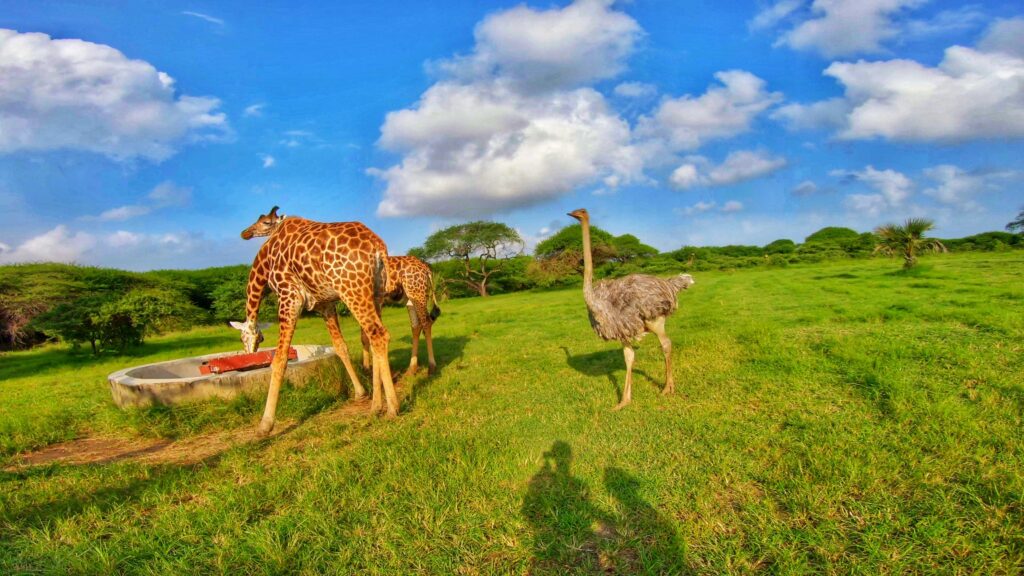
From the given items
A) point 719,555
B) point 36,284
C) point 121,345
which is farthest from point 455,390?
point 36,284

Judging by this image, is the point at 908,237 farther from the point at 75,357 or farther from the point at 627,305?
the point at 75,357

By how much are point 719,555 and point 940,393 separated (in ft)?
13.6

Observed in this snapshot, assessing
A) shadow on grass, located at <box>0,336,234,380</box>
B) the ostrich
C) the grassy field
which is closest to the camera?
the grassy field

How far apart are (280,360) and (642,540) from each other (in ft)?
17.1

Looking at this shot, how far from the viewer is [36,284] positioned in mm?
17203

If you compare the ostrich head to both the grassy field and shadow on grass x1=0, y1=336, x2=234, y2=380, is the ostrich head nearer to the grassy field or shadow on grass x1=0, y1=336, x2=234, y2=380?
the grassy field

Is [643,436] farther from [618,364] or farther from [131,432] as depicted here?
[131,432]

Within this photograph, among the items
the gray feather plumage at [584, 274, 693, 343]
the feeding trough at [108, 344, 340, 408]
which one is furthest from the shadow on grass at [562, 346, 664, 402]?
the feeding trough at [108, 344, 340, 408]

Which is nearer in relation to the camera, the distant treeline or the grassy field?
the grassy field

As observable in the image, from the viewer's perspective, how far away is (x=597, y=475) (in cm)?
434

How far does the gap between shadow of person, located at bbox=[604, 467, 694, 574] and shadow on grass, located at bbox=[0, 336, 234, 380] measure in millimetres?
14709

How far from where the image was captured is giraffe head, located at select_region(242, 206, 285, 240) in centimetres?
769

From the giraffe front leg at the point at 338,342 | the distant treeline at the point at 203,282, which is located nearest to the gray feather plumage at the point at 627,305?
the giraffe front leg at the point at 338,342

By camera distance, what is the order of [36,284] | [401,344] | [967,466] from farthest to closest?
1. [36,284]
2. [401,344]
3. [967,466]
